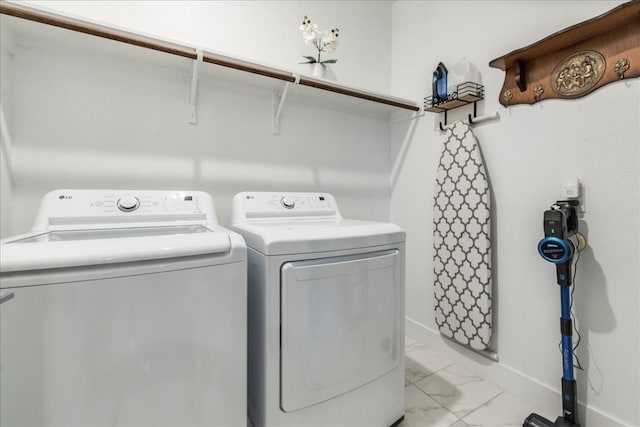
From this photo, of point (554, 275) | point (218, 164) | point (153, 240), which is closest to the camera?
point (153, 240)

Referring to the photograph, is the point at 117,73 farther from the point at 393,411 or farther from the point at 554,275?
the point at 554,275

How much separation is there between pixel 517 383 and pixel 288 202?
5.13 feet

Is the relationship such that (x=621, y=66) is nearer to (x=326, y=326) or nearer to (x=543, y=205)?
(x=543, y=205)

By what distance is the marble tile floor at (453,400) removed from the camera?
4.40 feet

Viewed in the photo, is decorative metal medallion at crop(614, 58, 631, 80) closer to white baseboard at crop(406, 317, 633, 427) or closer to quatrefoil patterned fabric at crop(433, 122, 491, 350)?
quatrefoil patterned fabric at crop(433, 122, 491, 350)

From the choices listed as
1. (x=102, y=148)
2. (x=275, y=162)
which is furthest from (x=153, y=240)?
(x=275, y=162)

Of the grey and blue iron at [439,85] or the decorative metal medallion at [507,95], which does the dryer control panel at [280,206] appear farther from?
the decorative metal medallion at [507,95]

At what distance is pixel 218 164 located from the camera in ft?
5.76

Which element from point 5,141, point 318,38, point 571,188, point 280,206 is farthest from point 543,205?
point 5,141

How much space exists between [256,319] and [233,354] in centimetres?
15

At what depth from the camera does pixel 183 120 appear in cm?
166

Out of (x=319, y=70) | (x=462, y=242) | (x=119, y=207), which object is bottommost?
(x=462, y=242)

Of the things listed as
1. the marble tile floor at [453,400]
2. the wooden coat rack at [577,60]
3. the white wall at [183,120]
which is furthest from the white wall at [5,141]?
the wooden coat rack at [577,60]

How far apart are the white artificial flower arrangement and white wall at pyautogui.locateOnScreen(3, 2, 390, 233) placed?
0.48 ft
